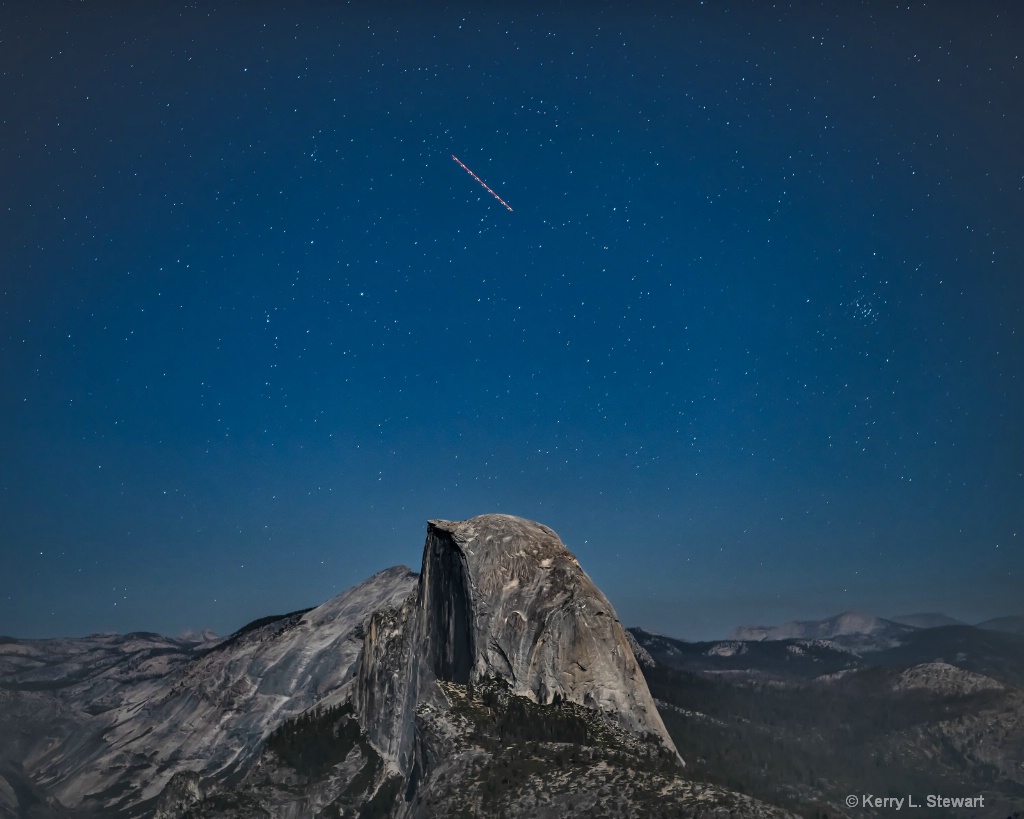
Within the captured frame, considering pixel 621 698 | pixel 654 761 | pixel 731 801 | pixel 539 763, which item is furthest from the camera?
pixel 621 698

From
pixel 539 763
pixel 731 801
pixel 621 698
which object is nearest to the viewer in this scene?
pixel 731 801

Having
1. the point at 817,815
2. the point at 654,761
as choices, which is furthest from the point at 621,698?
the point at 817,815

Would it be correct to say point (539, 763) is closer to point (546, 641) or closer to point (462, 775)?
point (462, 775)

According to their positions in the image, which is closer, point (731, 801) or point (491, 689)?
point (731, 801)

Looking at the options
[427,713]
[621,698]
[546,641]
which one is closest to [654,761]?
[621,698]

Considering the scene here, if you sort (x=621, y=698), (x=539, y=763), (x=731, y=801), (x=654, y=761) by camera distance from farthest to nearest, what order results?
(x=621, y=698), (x=654, y=761), (x=539, y=763), (x=731, y=801)

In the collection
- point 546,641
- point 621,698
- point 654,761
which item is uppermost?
point 546,641

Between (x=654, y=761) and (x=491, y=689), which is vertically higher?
(x=491, y=689)

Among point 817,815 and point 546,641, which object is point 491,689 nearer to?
point 546,641

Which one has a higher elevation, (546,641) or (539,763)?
(546,641)
